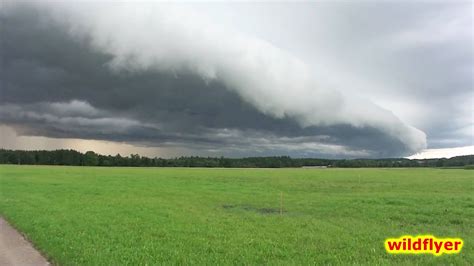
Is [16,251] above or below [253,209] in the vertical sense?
below

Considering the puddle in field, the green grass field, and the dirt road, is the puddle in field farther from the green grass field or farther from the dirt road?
the dirt road

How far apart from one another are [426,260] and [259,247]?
5246mm

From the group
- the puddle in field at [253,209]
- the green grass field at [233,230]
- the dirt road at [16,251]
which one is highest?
the green grass field at [233,230]

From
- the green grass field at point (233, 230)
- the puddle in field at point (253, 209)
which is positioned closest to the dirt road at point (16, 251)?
the green grass field at point (233, 230)

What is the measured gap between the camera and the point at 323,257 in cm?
1277

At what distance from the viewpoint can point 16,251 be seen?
45.3ft

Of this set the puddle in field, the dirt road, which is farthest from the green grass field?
the dirt road

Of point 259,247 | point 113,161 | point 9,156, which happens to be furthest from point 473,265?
point 9,156

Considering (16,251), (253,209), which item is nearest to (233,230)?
(16,251)

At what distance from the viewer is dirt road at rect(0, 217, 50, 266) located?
40.4 feet

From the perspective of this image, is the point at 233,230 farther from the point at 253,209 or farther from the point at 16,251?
the point at 253,209

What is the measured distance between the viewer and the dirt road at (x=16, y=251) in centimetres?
1230

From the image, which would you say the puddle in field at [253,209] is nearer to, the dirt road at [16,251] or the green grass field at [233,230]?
the green grass field at [233,230]

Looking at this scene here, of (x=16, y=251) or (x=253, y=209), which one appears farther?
(x=253, y=209)
